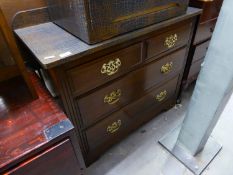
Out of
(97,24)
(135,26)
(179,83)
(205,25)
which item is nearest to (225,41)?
(135,26)

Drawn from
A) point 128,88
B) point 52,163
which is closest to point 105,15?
point 128,88

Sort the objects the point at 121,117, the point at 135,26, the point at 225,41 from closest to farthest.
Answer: the point at 225,41, the point at 135,26, the point at 121,117

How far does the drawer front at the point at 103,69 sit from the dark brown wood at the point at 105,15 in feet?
0.32

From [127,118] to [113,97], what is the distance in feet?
0.86

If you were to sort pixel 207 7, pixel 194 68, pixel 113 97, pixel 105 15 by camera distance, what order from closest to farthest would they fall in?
pixel 105 15
pixel 113 97
pixel 207 7
pixel 194 68

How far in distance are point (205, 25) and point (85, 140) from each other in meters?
1.00

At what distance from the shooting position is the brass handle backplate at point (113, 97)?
0.92m

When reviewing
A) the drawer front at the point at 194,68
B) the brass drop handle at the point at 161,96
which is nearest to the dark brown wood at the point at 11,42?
the brass drop handle at the point at 161,96

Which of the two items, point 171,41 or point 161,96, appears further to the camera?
point 161,96

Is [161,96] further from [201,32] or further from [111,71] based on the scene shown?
[111,71]

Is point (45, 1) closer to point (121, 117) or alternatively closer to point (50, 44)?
point (50, 44)

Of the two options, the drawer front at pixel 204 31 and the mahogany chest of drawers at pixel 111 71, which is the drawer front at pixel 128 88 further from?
the drawer front at pixel 204 31

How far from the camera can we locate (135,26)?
0.79 m

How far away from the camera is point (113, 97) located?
3.11 ft
